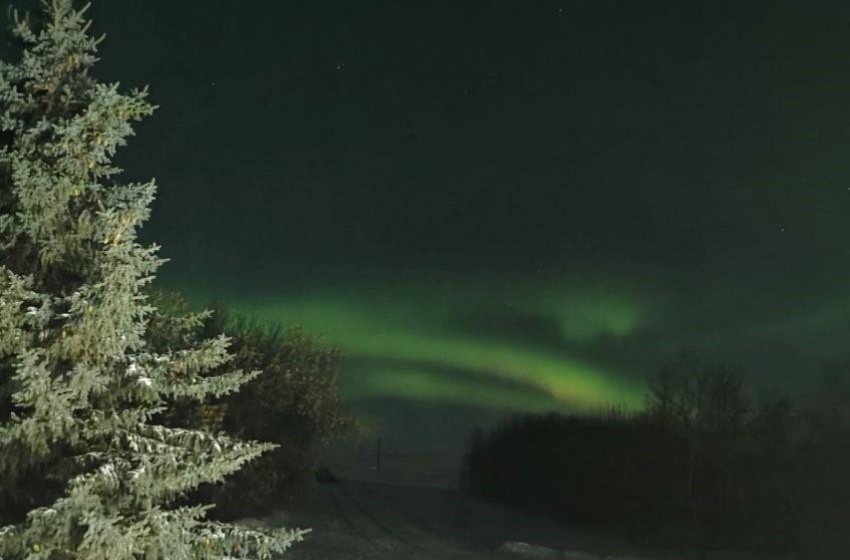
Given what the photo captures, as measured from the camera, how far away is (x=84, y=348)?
29.5 feet

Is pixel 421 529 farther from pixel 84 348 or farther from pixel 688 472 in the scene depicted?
pixel 84 348

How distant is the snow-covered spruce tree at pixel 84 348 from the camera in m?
8.67

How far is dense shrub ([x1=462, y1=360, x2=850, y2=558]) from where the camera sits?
127 ft

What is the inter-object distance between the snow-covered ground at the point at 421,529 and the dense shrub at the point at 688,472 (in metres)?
2.26

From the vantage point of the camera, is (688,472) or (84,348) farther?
(688,472)

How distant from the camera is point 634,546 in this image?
150ft

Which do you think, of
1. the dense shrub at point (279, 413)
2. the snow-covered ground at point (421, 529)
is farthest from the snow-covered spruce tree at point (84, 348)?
the dense shrub at point (279, 413)

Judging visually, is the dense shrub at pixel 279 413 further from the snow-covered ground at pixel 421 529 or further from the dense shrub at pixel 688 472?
the dense shrub at pixel 688 472

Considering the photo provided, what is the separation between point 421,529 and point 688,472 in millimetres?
16747

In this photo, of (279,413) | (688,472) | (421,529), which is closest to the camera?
(279,413)

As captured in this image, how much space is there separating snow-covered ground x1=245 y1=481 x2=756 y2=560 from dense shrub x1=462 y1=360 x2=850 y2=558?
226 cm

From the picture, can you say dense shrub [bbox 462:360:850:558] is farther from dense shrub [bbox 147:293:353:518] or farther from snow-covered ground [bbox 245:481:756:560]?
dense shrub [bbox 147:293:353:518]

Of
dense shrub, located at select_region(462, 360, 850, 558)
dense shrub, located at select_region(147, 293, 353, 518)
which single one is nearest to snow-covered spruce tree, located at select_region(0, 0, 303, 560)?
dense shrub, located at select_region(147, 293, 353, 518)

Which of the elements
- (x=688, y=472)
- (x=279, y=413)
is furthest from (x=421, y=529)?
(x=688, y=472)
